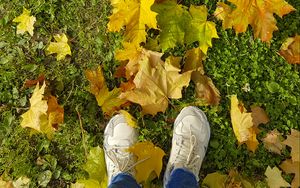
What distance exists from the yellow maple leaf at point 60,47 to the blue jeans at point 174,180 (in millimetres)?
793

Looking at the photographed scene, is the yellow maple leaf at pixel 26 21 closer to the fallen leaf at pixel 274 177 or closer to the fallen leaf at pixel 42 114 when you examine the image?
the fallen leaf at pixel 42 114

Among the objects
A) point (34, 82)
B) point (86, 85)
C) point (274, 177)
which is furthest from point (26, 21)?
point (274, 177)

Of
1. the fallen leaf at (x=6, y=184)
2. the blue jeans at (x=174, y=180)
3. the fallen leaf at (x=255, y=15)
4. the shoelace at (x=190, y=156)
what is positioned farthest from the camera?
the fallen leaf at (x=6, y=184)

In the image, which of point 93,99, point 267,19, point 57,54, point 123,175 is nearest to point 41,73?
point 57,54

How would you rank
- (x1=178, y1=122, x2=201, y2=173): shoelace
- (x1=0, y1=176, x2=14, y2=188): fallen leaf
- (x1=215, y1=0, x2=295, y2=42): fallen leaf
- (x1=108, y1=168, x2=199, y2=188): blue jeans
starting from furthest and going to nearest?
(x1=0, y1=176, x2=14, y2=188): fallen leaf → (x1=178, y1=122, x2=201, y2=173): shoelace → (x1=215, y1=0, x2=295, y2=42): fallen leaf → (x1=108, y1=168, x2=199, y2=188): blue jeans

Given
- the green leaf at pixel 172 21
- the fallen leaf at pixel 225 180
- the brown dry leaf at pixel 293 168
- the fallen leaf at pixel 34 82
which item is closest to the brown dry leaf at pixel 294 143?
the brown dry leaf at pixel 293 168

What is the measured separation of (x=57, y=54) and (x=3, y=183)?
2.66 ft

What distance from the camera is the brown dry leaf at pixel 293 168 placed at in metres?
2.52

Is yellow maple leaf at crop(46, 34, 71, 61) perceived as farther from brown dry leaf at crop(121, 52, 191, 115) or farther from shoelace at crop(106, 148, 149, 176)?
shoelace at crop(106, 148, 149, 176)

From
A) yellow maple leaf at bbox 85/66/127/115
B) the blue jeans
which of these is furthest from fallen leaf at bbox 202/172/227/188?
yellow maple leaf at bbox 85/66/127/115

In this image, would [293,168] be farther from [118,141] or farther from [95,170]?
[95,170]

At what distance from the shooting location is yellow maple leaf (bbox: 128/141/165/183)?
2.56 meters

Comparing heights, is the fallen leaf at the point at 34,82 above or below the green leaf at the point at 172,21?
below

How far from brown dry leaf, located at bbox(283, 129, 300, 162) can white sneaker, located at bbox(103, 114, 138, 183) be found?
84 cm
